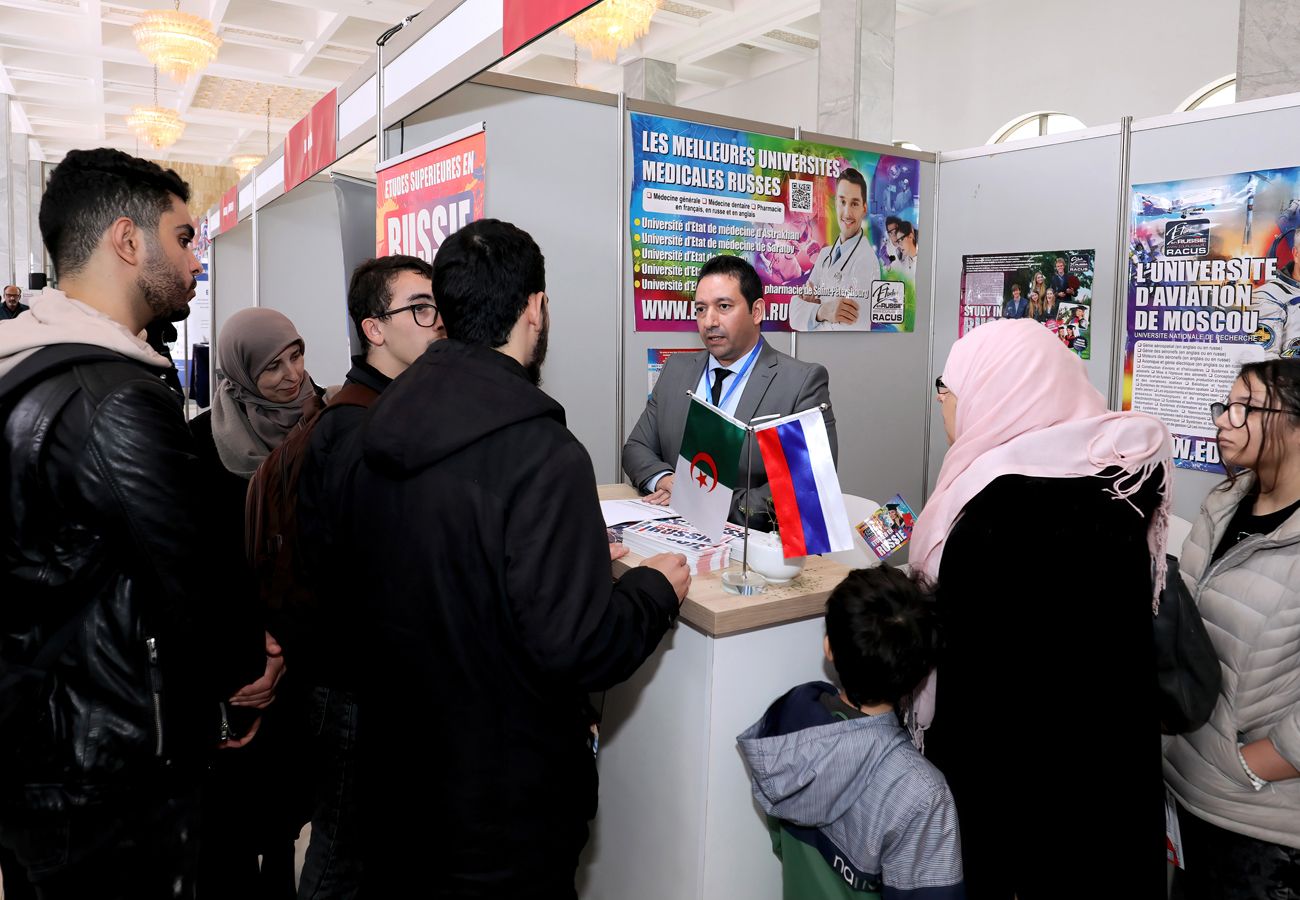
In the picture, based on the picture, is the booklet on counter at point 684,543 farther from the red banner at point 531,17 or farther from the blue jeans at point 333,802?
the red banner at point 531,17

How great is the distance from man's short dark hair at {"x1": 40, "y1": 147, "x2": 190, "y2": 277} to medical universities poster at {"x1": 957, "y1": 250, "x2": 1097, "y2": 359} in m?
2.89

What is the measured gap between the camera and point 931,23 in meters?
8.74

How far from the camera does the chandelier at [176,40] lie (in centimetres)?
663

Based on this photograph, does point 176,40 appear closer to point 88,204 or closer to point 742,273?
point 742,273

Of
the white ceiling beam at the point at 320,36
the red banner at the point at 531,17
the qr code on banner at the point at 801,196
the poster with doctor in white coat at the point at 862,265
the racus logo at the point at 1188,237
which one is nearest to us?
the red banner at the point at 531,17

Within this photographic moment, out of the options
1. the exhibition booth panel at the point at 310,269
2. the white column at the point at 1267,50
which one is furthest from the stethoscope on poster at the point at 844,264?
the exhibition booth panel at the point at 310,269

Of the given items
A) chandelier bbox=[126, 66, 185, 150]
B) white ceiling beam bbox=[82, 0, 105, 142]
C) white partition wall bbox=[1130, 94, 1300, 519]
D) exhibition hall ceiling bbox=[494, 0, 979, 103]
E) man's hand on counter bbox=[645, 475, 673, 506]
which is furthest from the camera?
chandelier bbox=[126, 66, 185, 150]

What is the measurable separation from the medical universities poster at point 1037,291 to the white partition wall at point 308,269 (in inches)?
152

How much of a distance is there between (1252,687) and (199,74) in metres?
10.9

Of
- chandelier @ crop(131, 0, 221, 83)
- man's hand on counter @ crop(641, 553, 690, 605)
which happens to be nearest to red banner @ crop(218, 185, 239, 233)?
chandelier @ crop(131, 0, 221, 83)

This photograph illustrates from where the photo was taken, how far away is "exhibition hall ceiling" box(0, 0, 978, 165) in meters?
8.01

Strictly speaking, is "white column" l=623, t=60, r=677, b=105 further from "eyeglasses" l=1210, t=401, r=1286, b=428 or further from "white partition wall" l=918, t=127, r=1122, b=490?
"eyeglasses" l=1210, t=401, r=1286, b=428

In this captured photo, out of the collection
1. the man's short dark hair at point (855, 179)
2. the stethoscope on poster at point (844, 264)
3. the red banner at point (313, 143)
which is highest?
the red banner at point (313, 143)

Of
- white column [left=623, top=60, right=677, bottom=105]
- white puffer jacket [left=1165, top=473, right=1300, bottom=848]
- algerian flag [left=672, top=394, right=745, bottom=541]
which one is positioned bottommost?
white puffer jacket [left=1165, top=473, right=1300, bottom=848]
